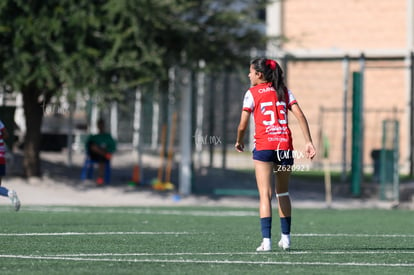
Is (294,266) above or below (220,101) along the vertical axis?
below

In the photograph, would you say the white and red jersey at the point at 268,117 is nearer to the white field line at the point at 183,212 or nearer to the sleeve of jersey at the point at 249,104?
the sleeve of jersey at the point at 249,104

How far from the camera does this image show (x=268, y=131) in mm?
11273

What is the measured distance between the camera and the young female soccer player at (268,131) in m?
11.3

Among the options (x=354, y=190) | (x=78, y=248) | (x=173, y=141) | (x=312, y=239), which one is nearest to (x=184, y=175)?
(x=173, y=141)

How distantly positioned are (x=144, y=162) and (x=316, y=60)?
6.97 m

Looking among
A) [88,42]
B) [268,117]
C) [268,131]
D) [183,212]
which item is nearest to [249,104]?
[268,117]

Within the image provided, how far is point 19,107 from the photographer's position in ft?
95.2

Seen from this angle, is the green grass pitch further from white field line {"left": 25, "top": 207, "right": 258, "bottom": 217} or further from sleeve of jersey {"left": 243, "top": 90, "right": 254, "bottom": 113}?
sleeve of jersey {"left": 243, "top": 90, "right": 254, "bottom": 113}

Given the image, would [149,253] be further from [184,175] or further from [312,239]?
[184,175]

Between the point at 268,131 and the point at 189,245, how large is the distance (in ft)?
6.04

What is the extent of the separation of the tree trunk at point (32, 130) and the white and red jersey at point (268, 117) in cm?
1647

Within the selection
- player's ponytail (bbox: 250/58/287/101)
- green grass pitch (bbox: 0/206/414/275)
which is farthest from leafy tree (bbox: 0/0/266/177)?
player's ponytail (bbox: 250/58/287/101)

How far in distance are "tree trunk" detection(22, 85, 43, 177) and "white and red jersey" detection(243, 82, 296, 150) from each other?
54.0 feet

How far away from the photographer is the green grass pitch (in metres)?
9.68
